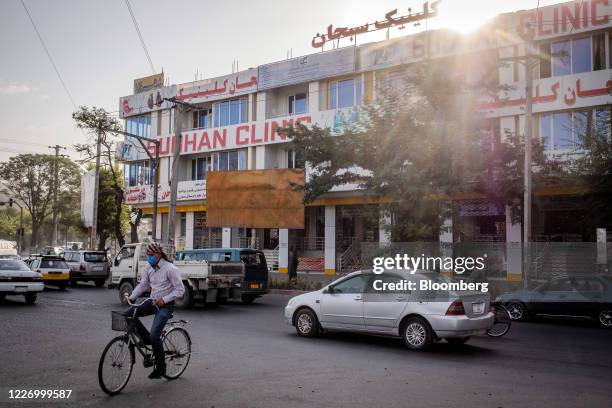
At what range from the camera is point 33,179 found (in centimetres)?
6975

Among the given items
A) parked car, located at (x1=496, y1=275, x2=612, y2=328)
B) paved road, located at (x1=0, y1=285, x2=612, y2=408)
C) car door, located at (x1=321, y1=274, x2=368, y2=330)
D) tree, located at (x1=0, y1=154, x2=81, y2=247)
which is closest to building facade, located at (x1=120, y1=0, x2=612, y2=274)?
parked car, located at (x1=496, y1=275, x2=612, y2=328)

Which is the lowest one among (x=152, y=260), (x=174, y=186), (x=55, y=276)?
(x=55, y=276)

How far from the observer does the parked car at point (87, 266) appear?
27.5 m

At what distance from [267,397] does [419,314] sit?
4.37 meters

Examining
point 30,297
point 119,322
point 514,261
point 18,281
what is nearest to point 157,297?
point 119,322

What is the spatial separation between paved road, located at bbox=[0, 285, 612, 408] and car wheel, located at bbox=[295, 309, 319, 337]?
249 millimetres

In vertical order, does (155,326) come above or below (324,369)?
above

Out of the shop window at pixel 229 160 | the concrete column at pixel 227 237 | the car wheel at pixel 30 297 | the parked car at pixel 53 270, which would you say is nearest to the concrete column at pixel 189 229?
the concrete column at pixel 227 237

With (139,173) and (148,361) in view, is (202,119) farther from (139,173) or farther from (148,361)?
(148,361)

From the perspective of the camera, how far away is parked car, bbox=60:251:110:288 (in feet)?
90.1

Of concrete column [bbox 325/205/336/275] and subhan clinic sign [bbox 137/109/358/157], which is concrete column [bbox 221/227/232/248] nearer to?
subhan clinic sign [bbox 137/109/358/157]

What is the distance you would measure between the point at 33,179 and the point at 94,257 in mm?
47984

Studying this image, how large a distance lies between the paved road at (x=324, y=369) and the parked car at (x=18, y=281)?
167 inches

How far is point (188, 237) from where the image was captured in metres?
37.4
